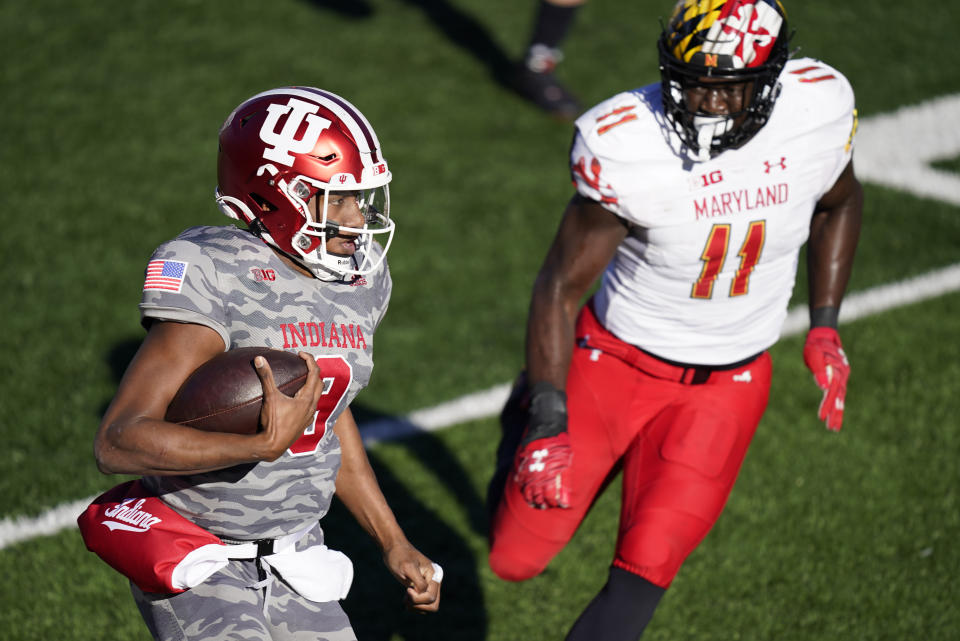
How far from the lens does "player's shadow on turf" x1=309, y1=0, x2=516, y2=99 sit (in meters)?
9.03

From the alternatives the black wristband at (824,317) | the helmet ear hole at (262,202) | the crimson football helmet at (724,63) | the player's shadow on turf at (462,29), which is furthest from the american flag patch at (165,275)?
the player's shadow on turf at (462,29)

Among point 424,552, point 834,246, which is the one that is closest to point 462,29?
point 424,552

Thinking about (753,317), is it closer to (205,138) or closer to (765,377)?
Answer: (765,377)

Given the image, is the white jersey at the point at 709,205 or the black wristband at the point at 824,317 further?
the black wristband at the point at 824,317

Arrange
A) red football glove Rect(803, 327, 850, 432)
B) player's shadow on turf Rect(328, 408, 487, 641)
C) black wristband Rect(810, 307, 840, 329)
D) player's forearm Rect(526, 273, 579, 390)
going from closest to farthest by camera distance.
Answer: player's forearm Rect(526, 273, 579, 390), red football glove Rect(803, 327, 850, 432), black wristband Rect(810, 307, 840, 329), player's shadow on turf Rect(328, 408, 487, 641)

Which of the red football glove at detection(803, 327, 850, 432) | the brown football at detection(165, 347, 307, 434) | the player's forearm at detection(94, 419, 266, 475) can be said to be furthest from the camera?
the red football glove at detection(803, 327, 850, 432)

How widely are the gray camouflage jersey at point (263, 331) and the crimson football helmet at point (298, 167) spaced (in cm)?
8

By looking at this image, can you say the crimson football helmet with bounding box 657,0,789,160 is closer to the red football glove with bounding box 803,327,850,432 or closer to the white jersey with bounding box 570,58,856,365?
the white jersey with bounding box 570,58,856,365

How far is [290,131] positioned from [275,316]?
1.55 feet

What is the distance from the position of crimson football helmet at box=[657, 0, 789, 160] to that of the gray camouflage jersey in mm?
1182

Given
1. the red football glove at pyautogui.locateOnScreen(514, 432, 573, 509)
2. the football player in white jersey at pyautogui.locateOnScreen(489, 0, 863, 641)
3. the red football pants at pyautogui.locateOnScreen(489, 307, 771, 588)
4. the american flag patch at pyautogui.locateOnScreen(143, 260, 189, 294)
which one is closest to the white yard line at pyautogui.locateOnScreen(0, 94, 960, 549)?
the football player in white jersey at pyautogui.locateOnScreen(489, 0, 863, 641)

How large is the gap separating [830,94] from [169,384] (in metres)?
2.40

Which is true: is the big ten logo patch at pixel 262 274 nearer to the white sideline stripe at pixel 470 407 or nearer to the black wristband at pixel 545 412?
the black wristband at pixel 545 412

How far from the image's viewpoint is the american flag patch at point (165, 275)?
256cm
